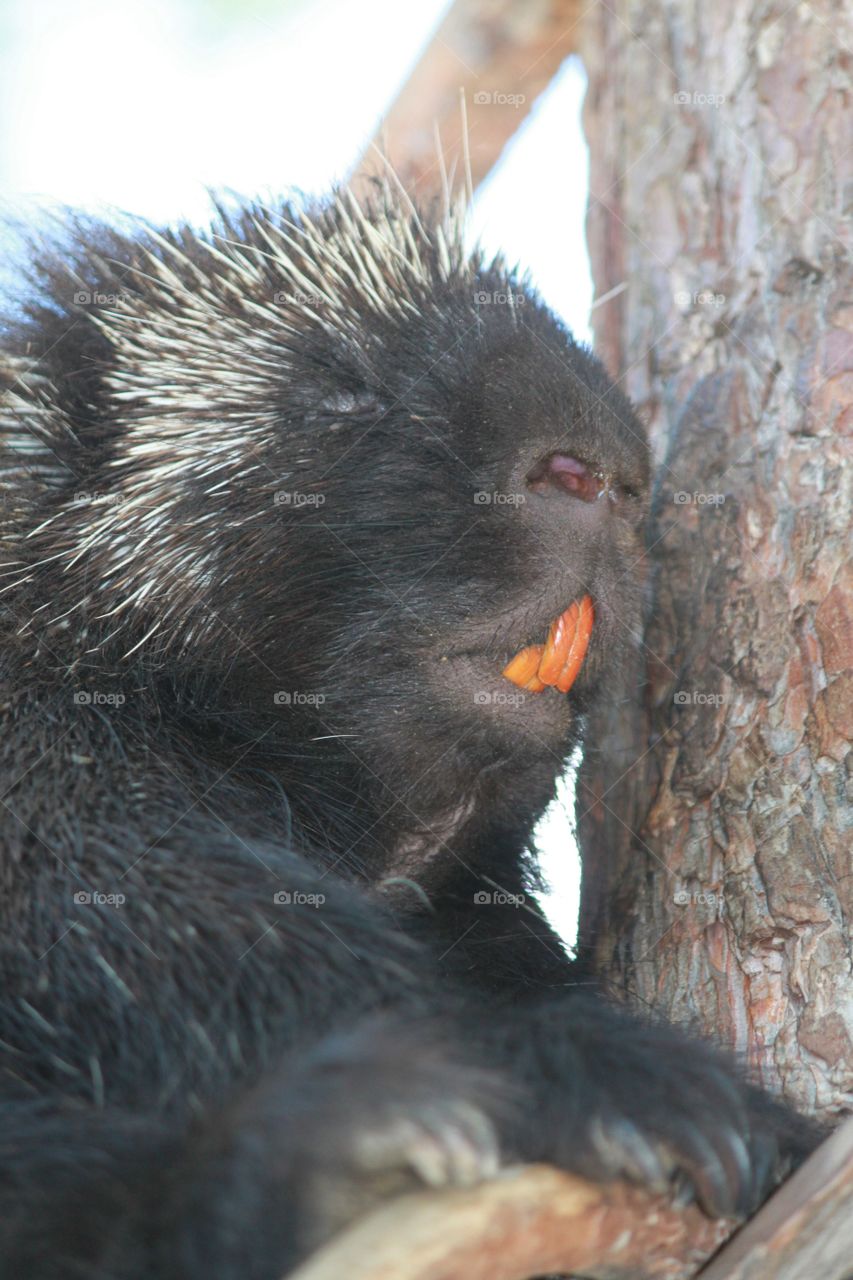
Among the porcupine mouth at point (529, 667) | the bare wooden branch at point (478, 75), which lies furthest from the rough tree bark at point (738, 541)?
the bare wooden branch at point (478, 75)

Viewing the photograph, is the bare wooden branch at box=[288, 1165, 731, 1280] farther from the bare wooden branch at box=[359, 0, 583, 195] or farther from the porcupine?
the bare wooden branch at box=[359, 0, 583, 195]

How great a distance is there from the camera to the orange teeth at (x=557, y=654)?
8.18 feet

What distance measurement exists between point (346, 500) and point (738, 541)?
977 millimetres

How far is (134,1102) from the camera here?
6.43 ft

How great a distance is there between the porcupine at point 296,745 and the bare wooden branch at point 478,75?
6.18ft

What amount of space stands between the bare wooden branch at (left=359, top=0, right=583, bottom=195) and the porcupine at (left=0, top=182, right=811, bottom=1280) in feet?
6.18

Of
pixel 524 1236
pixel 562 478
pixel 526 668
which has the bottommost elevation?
pixel 524 1236

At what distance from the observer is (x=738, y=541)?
2953 millimetres

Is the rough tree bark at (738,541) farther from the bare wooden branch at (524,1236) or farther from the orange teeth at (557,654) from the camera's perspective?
the bare wooden branch at (524,1236)

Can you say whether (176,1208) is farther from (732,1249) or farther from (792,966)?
(792,966)

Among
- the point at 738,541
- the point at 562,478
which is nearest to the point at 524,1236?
the point at 562,478

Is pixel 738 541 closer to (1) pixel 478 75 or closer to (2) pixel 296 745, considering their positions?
(2) pixel 296 745

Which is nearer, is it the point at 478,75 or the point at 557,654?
the point at 557,654

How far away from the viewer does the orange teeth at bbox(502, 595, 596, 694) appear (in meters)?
2.49
